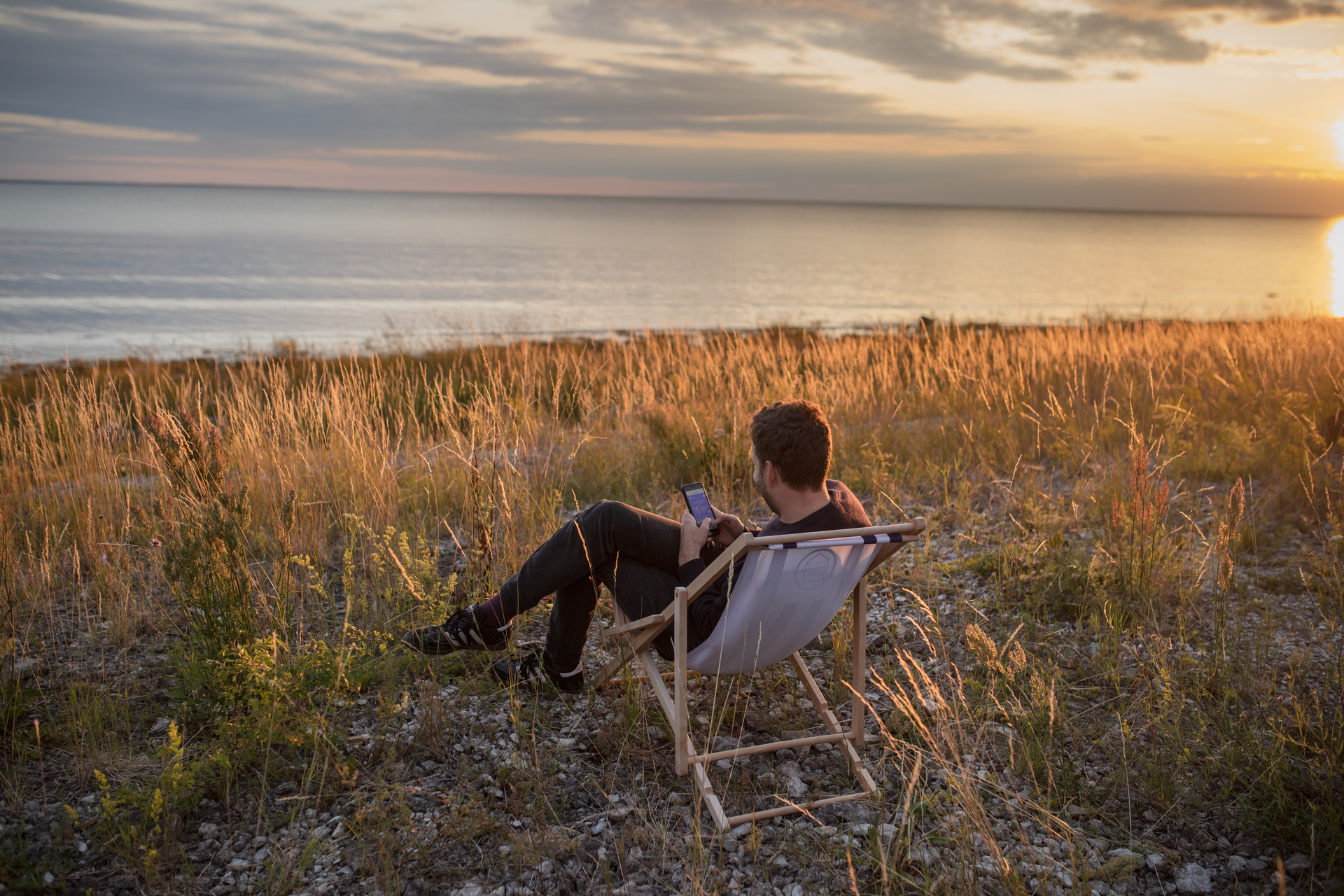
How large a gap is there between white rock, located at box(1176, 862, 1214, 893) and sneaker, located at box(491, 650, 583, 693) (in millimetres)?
2262

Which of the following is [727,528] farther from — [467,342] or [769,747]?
[467,342]

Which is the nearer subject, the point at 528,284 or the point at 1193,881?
the point at 1193,881

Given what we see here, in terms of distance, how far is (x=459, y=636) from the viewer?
3.26 metres

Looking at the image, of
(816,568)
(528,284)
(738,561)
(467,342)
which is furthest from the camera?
(528,284)

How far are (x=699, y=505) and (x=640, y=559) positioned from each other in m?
0.39

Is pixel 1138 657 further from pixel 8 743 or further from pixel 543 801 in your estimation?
pixel 8 743

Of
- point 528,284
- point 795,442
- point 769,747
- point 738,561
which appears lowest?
point 769,747

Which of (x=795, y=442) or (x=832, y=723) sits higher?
(x=795, y=442)

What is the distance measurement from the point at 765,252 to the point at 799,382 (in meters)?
53.9

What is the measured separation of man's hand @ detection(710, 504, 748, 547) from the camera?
2.89m

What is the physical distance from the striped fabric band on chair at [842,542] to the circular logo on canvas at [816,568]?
77 millimetres

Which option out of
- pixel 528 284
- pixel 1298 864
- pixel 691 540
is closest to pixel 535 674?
pixel 691 540

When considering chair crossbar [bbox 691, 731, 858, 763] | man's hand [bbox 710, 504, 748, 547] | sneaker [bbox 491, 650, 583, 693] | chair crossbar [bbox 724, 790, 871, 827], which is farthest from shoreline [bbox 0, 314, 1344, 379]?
chair crossbar [bbox 724, 790, 871, 827]

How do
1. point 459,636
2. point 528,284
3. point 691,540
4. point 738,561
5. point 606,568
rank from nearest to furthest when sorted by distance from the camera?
point 738,561
point 691,540
point 606,568
point 459,636
point 528,284
